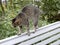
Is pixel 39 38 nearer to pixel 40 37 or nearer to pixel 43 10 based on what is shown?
pixel 40 37

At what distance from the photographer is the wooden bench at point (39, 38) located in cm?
288

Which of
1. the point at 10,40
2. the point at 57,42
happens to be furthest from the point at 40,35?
the point at 10,40

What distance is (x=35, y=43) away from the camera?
2.94 metres

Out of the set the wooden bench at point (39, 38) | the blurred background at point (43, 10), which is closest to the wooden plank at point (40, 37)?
the wooden bench at point (39, 38)

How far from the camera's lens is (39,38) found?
3.13m

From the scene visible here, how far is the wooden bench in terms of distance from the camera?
9.46 feet

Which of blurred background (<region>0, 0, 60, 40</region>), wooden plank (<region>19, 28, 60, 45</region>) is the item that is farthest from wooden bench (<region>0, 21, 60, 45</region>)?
blurred background (<region>0, 0, 60, 40</region>)

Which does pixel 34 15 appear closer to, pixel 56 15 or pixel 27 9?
pixel 27 9

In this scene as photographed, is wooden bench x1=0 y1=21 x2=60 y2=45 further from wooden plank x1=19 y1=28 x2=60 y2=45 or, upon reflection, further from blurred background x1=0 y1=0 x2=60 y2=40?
blurred background x1=0 y1=0 x2=60 y2=40

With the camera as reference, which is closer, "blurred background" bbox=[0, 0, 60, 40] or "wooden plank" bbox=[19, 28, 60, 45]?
"wooden plank" bbox=[19, 28, 60, 45]

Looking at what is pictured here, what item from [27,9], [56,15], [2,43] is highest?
[27,9]

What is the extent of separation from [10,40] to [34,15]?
0.96m

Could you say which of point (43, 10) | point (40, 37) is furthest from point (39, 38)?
point (43, 10)

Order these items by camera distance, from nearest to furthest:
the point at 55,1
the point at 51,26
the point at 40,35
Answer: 1. the point at 40,35
2. the point at 51,26
3. the point at 55,1
